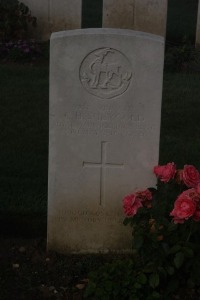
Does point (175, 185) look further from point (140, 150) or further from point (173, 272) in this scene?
point (173, 272)

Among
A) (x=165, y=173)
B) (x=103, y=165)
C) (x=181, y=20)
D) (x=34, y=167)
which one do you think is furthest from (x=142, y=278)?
(x=181, y=20)

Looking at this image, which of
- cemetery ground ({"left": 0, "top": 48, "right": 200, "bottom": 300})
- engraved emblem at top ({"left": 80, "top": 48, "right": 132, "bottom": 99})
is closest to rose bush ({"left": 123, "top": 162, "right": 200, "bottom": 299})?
cemetery ground ({"left": 0, "top": 48, "right": 200, "bottom": 300})

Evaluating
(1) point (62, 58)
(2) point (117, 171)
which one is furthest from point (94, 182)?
(1) point (62, 58)

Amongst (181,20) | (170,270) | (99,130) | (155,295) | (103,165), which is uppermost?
(181,20)

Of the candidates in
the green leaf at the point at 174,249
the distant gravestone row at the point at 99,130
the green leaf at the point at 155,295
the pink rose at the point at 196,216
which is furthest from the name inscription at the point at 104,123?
the green leaf at the point at 155,295

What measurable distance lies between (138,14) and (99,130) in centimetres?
729

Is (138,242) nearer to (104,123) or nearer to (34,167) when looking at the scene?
(104,123)

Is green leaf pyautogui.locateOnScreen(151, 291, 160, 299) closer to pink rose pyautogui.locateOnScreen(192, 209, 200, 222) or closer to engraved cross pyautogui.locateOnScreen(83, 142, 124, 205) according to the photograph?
pink rose pyautogui.locateOnScreen(192, 209, 200, 222)

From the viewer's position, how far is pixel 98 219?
476 centimetres

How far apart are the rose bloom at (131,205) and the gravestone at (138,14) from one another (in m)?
7.44

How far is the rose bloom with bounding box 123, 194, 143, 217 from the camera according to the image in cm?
440

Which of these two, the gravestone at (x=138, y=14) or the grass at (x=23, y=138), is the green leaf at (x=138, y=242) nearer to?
the grass at (x=23, y=138)

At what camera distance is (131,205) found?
441cm

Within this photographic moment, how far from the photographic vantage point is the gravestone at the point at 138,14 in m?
11.4
